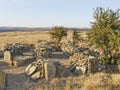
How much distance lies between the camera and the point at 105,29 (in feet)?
83.9

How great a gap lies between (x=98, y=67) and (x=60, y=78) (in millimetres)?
4759

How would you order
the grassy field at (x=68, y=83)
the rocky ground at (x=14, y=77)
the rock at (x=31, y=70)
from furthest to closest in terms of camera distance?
the rock at (x=31, y=70), the rocky ground at (x=14, y=77), the grassy field at (x=68, y=83)

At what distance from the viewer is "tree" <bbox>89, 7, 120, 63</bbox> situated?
25453 millimetres

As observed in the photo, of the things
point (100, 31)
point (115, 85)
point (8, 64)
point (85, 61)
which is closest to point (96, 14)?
point (100, 31)

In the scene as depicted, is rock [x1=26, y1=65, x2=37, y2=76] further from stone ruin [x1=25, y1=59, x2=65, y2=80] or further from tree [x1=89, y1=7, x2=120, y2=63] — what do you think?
tree [x1=89, y1=7, x2=120, y2=63]

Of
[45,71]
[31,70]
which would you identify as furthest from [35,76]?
[31,70]

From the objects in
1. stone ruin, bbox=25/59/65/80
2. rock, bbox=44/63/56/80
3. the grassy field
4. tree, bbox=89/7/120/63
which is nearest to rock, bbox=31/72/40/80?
stone ruin, bbox=25/59/65/80

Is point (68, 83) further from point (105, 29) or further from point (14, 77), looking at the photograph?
point (105, 29)

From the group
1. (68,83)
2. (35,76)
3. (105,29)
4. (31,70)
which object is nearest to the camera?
(68,83)

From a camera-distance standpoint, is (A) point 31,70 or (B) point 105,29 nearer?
(A) point 31,70

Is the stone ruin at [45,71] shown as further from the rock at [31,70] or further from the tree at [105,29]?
the tree at [105,29]

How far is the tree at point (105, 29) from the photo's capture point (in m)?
25.5

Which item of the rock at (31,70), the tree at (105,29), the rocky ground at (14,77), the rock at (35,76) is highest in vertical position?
the tree at (105,29)

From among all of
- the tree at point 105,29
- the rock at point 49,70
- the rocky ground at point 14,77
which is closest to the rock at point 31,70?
the rocky ground at point 14,77
